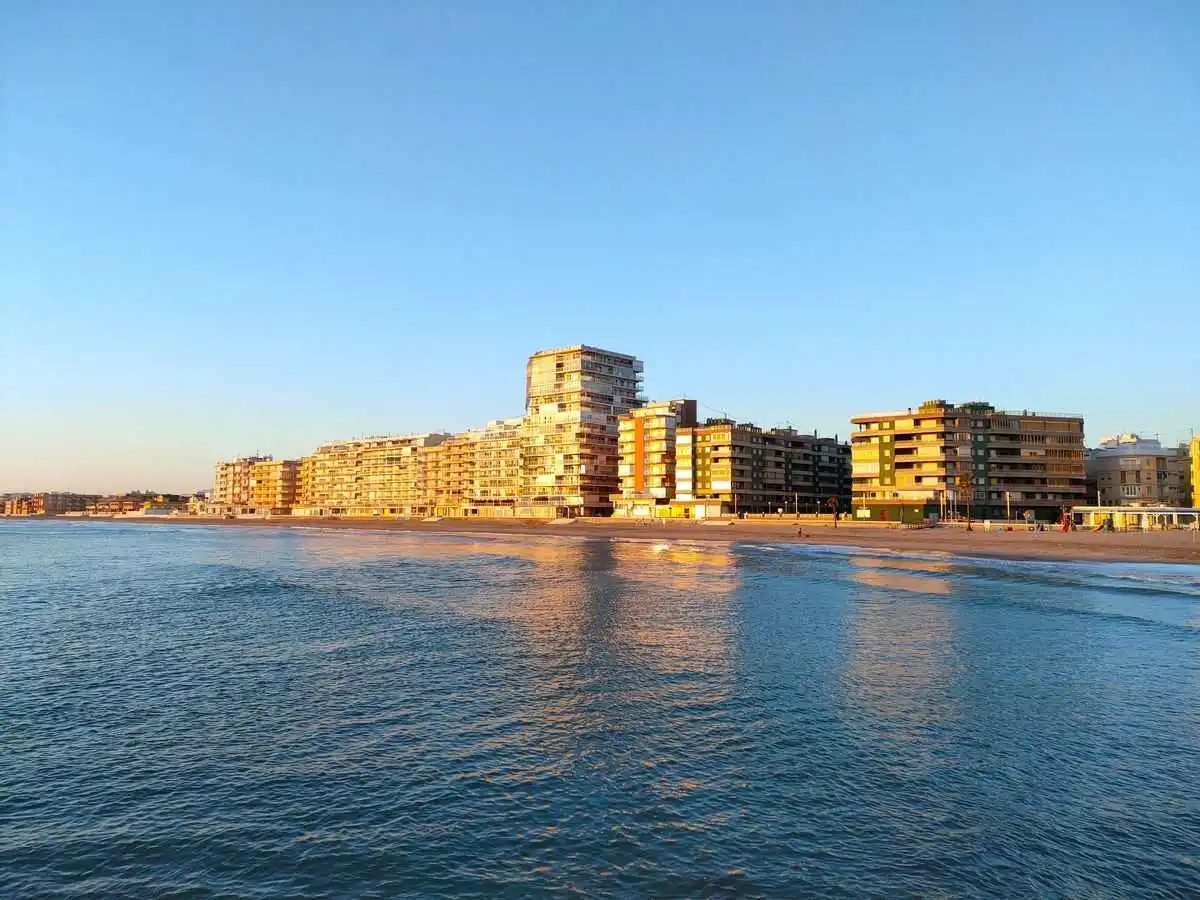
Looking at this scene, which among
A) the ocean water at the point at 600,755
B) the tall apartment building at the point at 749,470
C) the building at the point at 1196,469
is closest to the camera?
the ocean water at the point at 600,755

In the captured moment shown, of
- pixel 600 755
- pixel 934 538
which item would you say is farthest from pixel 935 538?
pixel 600 755

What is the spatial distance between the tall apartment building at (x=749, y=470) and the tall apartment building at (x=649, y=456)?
5.14m

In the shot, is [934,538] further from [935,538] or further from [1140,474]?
[1140,474]

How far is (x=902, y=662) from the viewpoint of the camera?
26203mm

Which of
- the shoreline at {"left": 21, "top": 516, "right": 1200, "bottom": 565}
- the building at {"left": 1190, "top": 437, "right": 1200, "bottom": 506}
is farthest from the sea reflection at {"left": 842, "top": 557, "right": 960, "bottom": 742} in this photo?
the building at {"left": 1190, "top": 437, "right": 1200, "bottom": 506}

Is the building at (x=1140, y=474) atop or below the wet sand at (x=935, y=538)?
atop

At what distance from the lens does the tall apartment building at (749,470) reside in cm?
15738

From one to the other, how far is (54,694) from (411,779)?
13416 mm

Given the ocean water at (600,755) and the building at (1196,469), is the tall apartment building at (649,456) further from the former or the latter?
the ocean water at (600,755)

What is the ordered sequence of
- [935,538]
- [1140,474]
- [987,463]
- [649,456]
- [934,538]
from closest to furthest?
[935,538] < [934,538] < [987,463] < [1140,474] < [649,456]

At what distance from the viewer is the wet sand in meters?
73.1

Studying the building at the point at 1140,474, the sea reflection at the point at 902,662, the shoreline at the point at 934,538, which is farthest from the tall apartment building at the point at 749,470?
the sea reflection at the point at 902,662

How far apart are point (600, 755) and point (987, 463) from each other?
5098 inches

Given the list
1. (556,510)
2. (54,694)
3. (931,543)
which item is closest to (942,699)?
(54,694)
